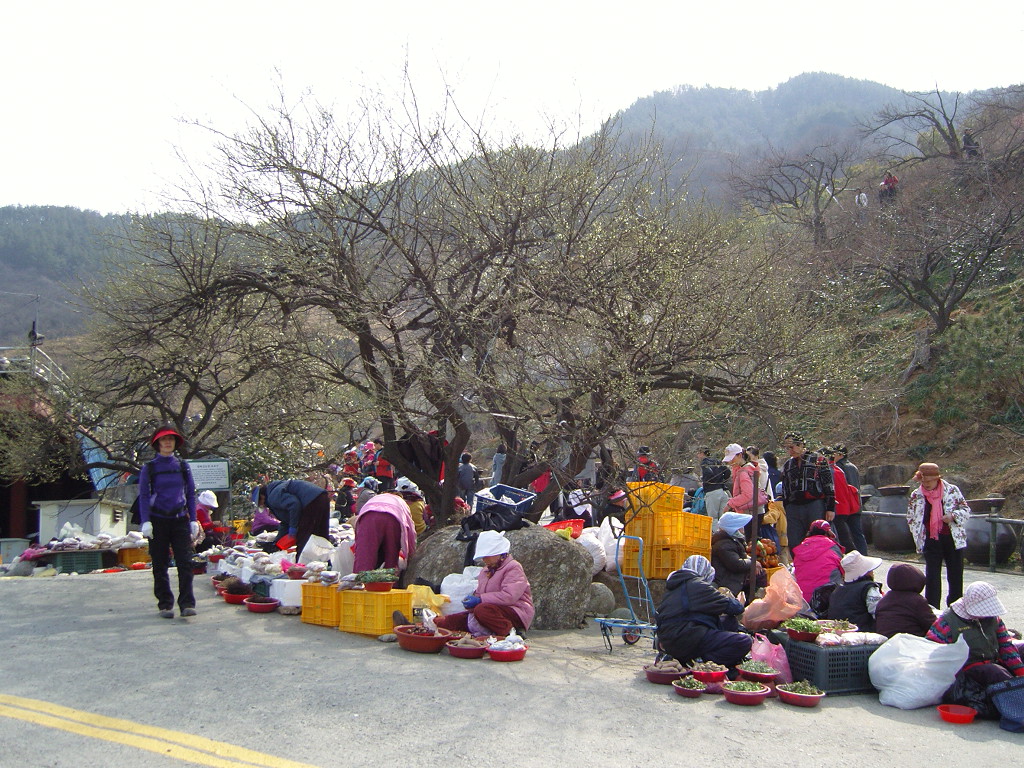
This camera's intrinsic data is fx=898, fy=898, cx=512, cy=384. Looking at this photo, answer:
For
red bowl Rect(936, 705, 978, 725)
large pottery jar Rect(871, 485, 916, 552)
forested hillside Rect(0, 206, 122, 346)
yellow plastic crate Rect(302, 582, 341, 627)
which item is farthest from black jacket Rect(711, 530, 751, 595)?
Answer: forested hillside Rect(0, 206, 122, 346)

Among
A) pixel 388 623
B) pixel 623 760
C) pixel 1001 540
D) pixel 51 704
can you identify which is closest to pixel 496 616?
pixel 388 623

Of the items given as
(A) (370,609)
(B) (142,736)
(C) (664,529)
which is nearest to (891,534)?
(C) (664,529)

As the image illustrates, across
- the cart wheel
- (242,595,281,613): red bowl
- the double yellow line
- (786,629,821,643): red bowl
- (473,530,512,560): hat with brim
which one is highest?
(473,530,512,560): hat with brim

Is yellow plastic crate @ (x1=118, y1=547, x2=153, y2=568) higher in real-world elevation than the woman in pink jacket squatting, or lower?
lower

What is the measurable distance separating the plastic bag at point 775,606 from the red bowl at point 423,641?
241 centimetres

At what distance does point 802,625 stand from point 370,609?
3521mm

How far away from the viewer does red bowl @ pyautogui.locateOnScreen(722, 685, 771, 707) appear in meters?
5.86

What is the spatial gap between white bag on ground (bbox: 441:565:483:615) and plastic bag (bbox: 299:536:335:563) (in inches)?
70.2

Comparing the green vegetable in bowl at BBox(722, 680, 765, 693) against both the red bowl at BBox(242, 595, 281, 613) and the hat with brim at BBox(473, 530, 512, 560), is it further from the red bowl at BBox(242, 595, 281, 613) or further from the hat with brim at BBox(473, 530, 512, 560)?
the red bowl at BBox(242, 595, 281, 613)

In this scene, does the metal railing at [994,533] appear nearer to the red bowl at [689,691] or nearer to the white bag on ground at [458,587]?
the white bag on ground at [458,587]

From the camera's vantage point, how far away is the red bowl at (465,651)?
22.6 ft

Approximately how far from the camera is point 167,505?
312 inches

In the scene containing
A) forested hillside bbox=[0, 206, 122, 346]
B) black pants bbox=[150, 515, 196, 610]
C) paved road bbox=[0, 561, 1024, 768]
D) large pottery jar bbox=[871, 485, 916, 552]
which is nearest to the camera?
paved road bbox=[0, 561, 1024, 768]

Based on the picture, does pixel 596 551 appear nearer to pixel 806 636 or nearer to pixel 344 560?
pixel 344 560
